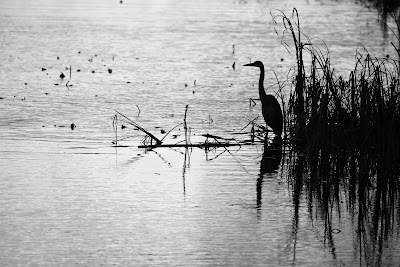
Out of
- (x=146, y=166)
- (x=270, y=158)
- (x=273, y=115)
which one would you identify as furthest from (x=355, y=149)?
(x=273, y=115)

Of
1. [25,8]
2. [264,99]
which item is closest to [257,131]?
[264,99]

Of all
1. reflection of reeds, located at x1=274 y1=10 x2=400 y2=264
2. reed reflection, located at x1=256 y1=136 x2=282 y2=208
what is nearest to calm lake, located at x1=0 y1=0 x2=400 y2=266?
reed reflection, located at x1=256 y1=136 x2=282 y2=208

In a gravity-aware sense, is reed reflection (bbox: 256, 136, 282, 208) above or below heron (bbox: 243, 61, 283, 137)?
below

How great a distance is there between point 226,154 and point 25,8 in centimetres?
1960

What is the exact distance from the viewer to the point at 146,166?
9094mm

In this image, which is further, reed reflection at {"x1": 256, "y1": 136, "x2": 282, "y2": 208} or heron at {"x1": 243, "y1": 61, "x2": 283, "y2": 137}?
heron at {"x1": 243, "y1": 61, "x2": 283, "y2": 137}

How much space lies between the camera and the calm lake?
640cm

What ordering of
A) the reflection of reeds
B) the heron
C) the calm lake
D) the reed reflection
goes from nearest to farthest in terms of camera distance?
the calm lake, the reflection of reeds, the reed reflection, the heron

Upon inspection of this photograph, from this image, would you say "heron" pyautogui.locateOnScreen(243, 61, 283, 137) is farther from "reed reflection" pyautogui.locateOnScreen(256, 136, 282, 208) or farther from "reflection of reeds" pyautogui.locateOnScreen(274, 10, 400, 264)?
"reflection of reeds" pyautogui.locateOnScreen(274, 10, 400, 264)

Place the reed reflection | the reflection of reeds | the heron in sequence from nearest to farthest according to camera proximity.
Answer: the reflection of reeds < the reed reflection < the heron

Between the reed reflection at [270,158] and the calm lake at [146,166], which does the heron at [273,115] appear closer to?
the reed reflection at [270,158]

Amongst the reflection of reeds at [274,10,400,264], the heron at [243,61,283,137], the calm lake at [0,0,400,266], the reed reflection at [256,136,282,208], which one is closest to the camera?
Result: the calm lake at [0,0,400,266]

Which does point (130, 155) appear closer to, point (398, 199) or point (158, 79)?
point (398, 199)

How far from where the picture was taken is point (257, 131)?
35.2ft
